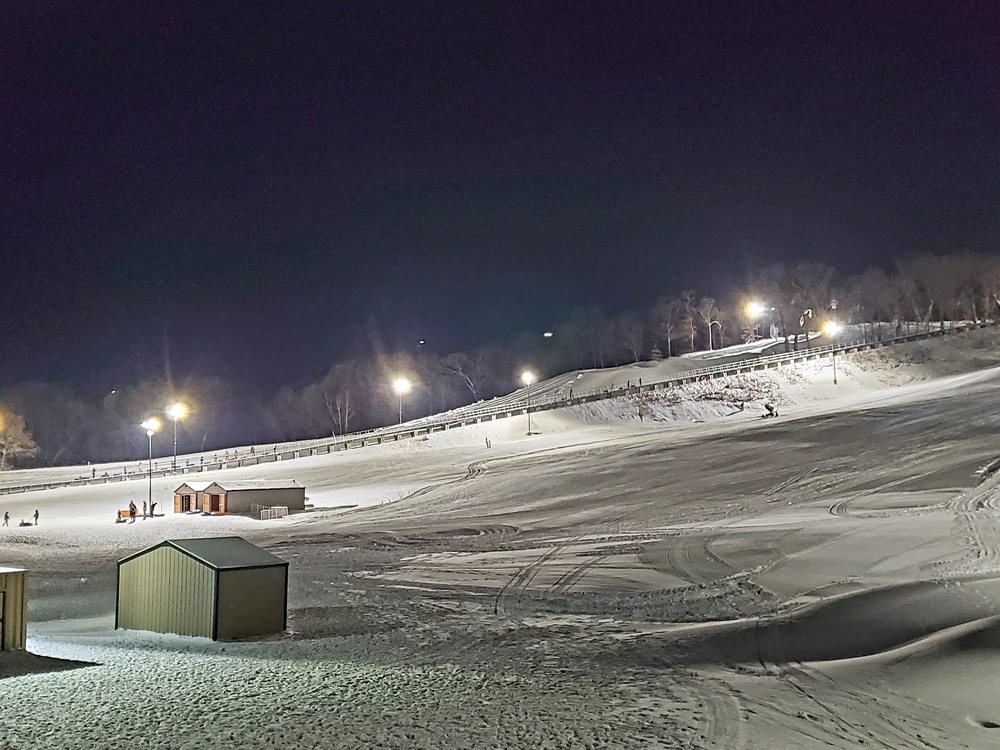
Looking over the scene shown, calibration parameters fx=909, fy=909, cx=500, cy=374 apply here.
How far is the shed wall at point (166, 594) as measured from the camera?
17.8 m

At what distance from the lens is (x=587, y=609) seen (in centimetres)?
1947

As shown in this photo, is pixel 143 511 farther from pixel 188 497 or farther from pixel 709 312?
pixel 709 312

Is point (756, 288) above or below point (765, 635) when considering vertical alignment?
above

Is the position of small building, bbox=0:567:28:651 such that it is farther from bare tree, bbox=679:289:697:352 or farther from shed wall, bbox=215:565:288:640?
bare tree, bbox=679:289:697:352

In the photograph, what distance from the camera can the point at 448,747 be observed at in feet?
33.6

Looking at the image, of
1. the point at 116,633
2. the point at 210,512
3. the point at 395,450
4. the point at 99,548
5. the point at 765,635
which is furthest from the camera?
the point at 395,450

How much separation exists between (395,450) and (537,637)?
140 ft

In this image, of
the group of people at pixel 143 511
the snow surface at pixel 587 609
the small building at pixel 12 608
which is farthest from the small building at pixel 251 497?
the small building at pixel 12 608

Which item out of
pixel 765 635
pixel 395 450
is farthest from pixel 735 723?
pixel 395 450

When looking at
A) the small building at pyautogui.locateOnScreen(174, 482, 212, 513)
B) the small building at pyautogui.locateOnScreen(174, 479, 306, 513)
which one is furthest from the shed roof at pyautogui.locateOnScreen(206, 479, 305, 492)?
the small building at pyautogui.locateOnScreen(174, 482, 212, 513)

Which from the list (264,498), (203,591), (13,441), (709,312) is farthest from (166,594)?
(709,312)

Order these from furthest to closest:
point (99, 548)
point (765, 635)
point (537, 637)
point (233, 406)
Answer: point (233, 406), point (99, 548), point (537, 637), point (765, 635)

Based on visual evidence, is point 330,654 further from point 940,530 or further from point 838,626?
point 940,530

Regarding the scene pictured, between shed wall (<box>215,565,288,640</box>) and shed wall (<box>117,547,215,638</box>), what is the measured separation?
269 millimetres
